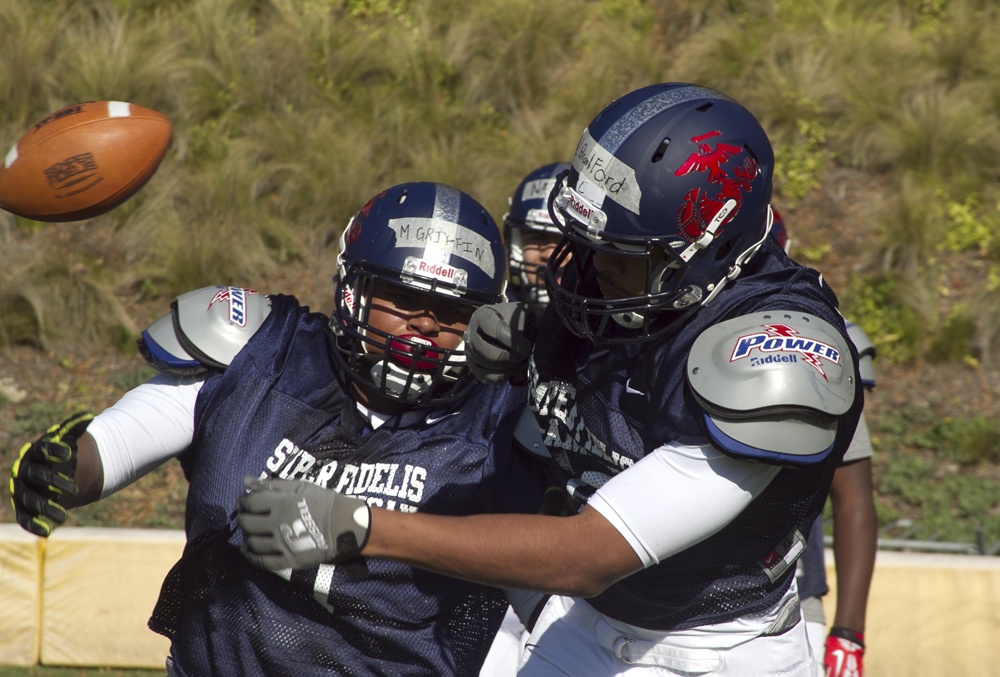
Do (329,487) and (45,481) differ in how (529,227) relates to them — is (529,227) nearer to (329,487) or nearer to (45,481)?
(329,487)

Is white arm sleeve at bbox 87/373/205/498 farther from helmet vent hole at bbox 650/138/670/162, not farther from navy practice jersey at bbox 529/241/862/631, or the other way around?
helmet vent hole at bbox 650/138/670/162

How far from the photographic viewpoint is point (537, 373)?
8.07ft

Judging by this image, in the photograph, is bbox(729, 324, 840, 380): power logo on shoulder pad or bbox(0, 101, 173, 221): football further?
bbox(0, 101, 173, 221): football

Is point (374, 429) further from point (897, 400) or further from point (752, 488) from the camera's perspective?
point (897, 400)

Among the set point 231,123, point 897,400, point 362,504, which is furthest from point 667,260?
point 231,123

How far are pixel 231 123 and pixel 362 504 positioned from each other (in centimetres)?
725

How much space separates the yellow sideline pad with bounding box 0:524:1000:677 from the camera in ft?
15.2

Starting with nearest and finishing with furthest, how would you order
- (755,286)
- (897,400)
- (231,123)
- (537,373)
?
(755,286) < (537,373) < (897,400) < (231,123)

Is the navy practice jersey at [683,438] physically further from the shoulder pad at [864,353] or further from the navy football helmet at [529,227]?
the navy football helmet at [529,227]

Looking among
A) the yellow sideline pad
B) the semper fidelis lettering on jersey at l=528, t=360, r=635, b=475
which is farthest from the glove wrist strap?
the semper fidelis lettering on jersey at l=528, t=360, r=635, b=475

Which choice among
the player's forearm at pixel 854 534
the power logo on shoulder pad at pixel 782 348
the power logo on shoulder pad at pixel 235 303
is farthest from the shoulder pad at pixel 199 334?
the player's forearm at pixel 854 534

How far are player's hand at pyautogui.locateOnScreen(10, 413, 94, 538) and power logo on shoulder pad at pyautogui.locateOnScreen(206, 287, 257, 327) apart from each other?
A: 49 cm

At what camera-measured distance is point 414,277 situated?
277cm

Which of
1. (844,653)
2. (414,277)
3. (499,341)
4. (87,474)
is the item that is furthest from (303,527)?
(844,653)
